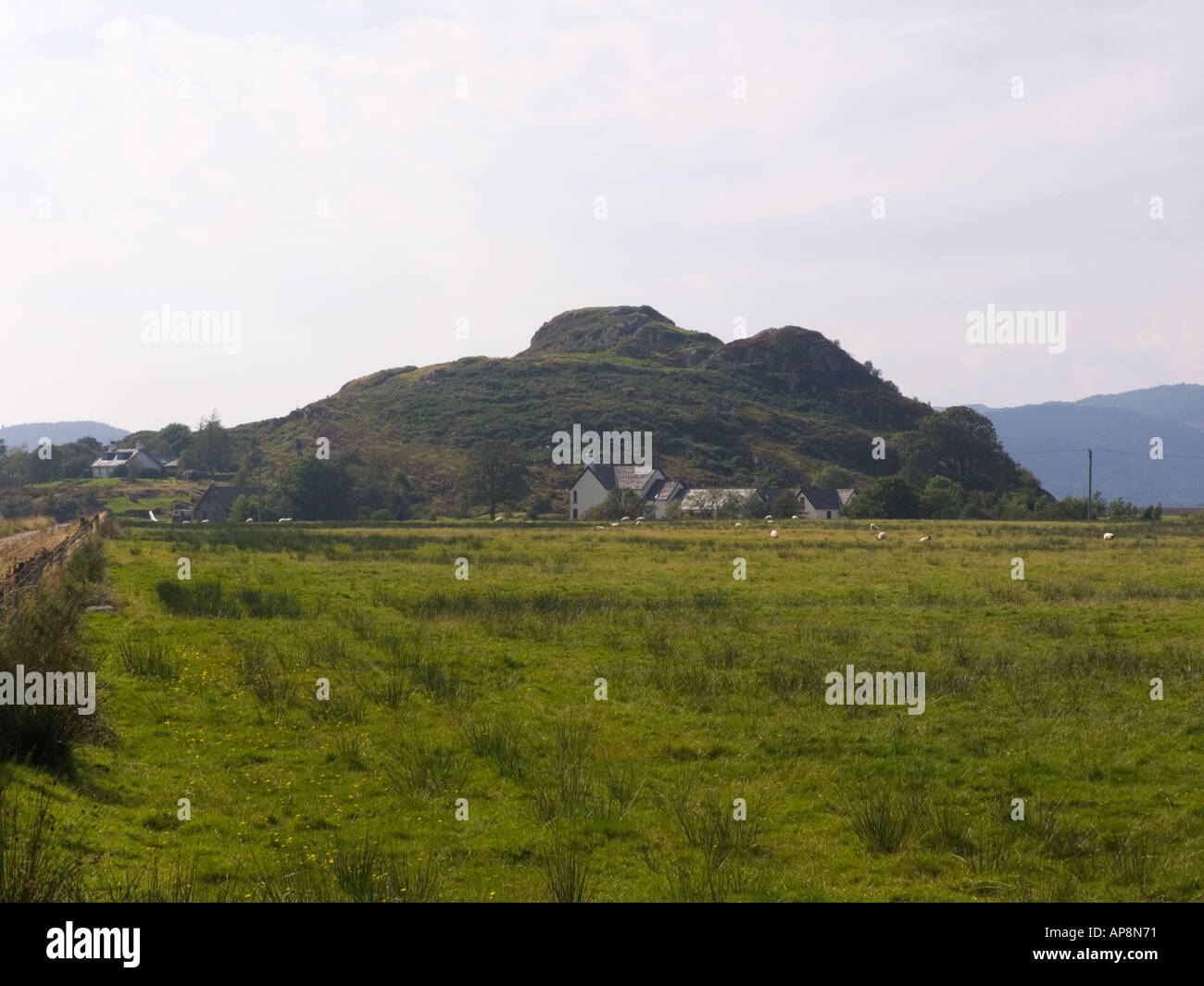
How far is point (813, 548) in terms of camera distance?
46594mm

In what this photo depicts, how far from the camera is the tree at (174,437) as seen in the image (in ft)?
495

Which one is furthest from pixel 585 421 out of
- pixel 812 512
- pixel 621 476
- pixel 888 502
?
pixel 888 502

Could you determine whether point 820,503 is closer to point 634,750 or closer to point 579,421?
point 579,421

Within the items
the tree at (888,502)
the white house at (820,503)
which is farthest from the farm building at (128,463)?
the tree at (888,502)

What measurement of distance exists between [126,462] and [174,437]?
21.0 meters

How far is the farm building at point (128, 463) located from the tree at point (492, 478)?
4462cm

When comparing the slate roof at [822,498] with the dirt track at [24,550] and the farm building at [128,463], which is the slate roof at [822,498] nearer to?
the farm building at [128,463]

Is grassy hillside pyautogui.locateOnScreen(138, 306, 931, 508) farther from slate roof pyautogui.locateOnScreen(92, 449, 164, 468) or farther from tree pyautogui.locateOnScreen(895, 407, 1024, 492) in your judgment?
tree pyautogui.locateOnScreen(895, 407, 1024, 492)

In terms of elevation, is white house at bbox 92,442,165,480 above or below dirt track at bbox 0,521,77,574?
above

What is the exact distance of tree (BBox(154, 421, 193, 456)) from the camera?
15086 centimetres

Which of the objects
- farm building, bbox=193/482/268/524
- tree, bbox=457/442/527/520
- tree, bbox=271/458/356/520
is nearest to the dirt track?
tree, bbox=271/458/356/520
